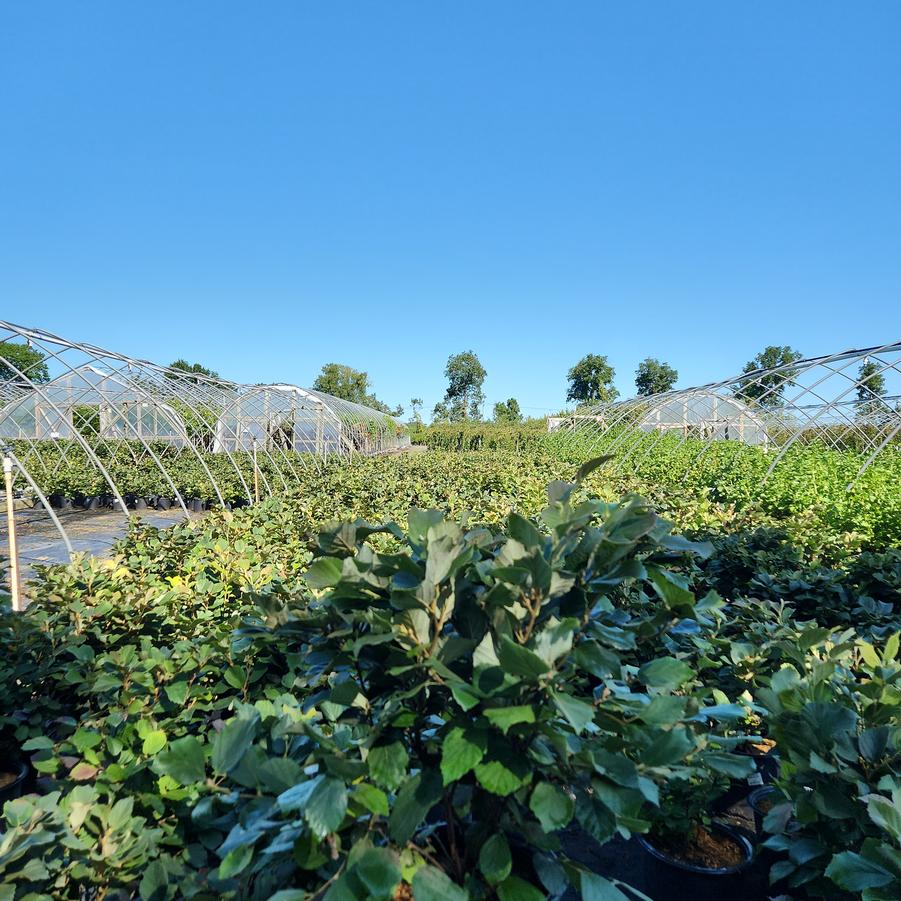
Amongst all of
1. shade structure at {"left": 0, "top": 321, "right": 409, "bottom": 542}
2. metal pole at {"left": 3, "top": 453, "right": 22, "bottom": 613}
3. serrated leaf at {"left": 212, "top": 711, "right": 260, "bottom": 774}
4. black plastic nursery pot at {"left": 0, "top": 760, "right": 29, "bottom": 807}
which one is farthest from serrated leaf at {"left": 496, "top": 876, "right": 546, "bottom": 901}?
shade structure at {"left": 0, "top": 321, "right": 409, "bottom": 542}

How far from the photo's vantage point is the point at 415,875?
0.86 meters

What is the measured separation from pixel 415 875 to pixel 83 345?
8.22 metres

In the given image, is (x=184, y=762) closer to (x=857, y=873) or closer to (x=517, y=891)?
(x=517, y=891)

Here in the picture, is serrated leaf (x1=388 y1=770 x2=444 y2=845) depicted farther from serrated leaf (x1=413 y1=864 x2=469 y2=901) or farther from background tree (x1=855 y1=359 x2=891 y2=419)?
background tree (x1=855 y1=359 x2=891 y2=419)

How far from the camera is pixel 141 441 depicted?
886 cm

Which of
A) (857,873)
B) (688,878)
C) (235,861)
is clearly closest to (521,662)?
(235,861)

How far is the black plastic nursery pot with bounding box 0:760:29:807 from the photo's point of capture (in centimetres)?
210

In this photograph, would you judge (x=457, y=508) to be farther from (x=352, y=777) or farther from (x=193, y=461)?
(x=193, y=461)

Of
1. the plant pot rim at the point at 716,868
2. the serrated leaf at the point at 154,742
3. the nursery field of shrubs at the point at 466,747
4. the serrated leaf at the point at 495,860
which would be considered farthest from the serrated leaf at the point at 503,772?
the plant pot rim at the point at 716,868

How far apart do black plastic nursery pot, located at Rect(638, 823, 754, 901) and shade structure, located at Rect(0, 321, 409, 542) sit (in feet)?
20.9

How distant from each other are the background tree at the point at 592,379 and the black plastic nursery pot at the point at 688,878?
160ft

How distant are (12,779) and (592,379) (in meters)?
51.2

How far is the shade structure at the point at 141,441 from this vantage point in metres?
9.91

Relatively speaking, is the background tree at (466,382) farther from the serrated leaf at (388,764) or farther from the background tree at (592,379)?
the serrated leaf at (388,764)
